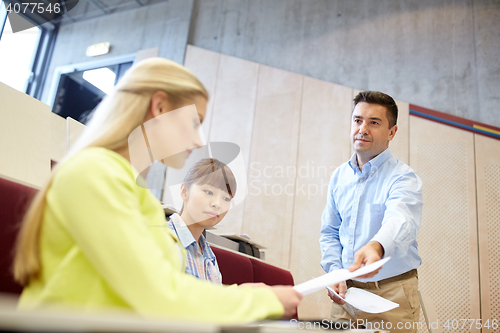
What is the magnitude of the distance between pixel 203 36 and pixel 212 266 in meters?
4.11

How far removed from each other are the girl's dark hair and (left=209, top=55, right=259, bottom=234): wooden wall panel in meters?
2.42

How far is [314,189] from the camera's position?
382cm

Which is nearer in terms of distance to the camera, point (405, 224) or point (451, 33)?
point (405, 224)

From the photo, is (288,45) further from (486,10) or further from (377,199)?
(377,199)

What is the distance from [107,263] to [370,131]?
1.49m

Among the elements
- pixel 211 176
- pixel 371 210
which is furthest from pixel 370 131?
pixel 211 176

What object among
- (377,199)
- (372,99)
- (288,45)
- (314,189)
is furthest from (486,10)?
(377,199)

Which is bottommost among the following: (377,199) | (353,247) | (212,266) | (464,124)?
(212,266)

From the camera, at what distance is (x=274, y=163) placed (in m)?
4.00

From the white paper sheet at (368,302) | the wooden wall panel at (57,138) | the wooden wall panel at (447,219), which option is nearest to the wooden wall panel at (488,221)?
the wooden wall panel at (447,219)

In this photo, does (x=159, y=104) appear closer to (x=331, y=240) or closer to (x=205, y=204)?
(x=205, y=204)

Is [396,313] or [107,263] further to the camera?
[396,313]

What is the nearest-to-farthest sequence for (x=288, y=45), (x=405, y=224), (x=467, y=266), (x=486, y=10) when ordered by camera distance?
1. (x=405, y=224)
2. (x=467, y=266)
3. (x=486, y=10)
4. (x=288, y=45)

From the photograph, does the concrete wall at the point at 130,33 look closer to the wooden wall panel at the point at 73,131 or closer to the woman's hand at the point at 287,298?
the wooden wall panel at the point at 73,131
